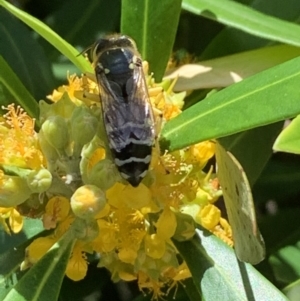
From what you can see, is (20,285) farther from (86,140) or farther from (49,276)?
(86,140)

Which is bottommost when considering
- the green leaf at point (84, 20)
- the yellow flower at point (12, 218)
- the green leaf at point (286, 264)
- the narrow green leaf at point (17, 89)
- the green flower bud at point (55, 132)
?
the green leaf at point (286, 264)

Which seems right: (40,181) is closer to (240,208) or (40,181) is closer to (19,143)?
(19,143)

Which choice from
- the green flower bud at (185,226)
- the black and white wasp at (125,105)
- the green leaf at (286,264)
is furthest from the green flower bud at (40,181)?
the green leaf at (286,264)

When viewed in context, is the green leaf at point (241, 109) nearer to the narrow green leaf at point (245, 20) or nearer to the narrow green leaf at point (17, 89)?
the narrow green leaf at point (245, 20)

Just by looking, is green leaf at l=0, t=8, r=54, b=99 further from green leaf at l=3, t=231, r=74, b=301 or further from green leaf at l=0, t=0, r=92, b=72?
green leaf at l=3, t=231, r=74, b=301

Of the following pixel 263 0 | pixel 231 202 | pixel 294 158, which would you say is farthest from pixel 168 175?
pixel 294 158

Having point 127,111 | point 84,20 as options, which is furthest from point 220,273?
point 84,20
